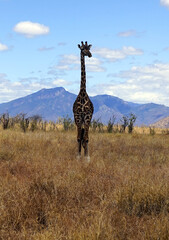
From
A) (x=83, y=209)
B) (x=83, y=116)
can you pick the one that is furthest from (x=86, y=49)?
(x=83, y=209)

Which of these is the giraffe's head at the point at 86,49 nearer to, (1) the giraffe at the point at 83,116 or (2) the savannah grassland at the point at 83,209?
(1) the giraffe at the point at 83,116

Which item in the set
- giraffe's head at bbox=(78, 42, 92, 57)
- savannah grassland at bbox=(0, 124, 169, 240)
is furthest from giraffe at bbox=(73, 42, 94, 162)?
savannah grassland at bbox=(0, 124, 169, 240)

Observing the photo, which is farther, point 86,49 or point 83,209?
point 86,49

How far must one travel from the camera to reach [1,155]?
8516mm

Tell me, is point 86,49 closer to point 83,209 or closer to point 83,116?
point 83,116

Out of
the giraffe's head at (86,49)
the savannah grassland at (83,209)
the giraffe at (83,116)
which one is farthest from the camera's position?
the giraffe's head at (86,49)

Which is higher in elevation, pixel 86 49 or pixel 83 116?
pixel 86 49

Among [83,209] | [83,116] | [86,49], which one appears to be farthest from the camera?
[86,49]

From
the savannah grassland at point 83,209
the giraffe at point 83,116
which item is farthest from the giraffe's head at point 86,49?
the savannah grassland at point 83,209

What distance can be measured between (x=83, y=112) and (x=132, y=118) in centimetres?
1179

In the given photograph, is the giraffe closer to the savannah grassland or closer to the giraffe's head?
the giraffe's head

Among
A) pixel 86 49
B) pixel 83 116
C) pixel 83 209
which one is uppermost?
pixel 86 49

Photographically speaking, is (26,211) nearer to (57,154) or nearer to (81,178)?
(81,178)

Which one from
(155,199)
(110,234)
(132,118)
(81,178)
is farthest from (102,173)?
(132,118)
